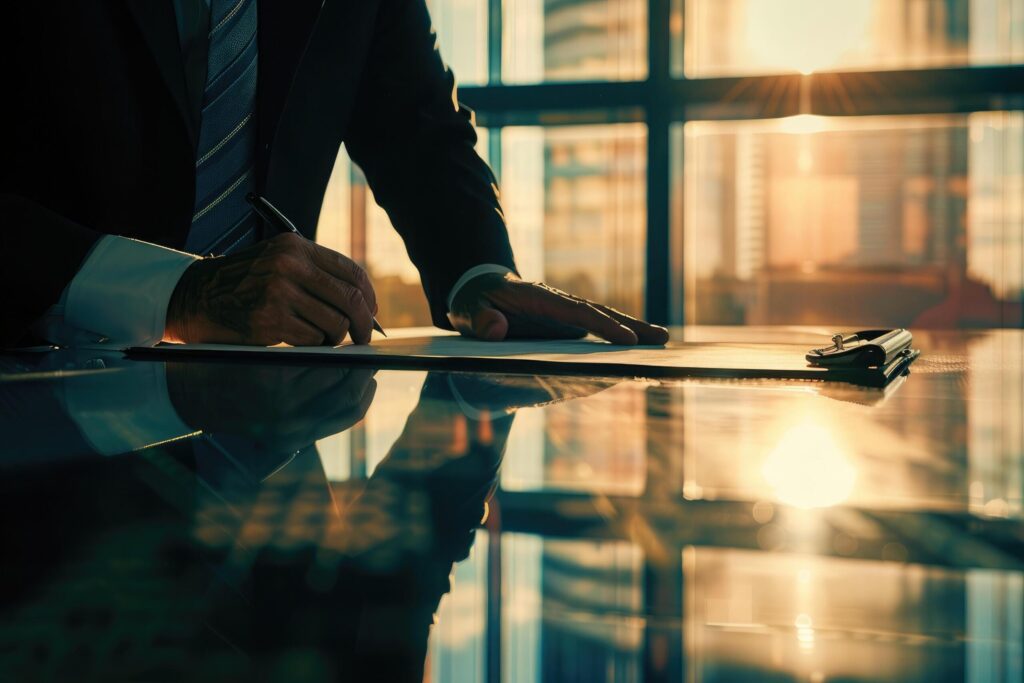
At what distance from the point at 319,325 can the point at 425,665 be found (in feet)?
2.09

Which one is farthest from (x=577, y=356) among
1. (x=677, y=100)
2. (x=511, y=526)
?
(x=677, y=100)

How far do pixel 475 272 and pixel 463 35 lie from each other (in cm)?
286

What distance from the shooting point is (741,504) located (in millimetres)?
188

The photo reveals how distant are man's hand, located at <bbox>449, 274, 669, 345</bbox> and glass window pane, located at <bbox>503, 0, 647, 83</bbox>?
2501 millimetres

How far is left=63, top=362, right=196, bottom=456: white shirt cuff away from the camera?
0.27 meters

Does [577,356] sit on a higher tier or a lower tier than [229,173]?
lower

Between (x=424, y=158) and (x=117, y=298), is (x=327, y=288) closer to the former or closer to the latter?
(x=117, y=298)

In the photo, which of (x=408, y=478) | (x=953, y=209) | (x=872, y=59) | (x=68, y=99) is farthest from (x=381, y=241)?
(x=408, y=478)

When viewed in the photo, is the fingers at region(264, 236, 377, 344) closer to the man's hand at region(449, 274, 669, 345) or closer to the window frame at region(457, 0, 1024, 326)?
the man's hand at region(449, 274, 669, 345)

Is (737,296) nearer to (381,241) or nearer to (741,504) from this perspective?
(381,241)

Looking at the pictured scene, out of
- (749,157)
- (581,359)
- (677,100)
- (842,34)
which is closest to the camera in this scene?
(581,359)

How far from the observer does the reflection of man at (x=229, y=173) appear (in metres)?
0.71

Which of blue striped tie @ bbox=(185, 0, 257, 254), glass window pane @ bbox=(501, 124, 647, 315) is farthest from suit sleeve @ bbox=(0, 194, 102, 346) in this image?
glass window pane @ bbox=(501, 124, 647, 315)

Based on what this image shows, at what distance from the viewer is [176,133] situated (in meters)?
0.96
